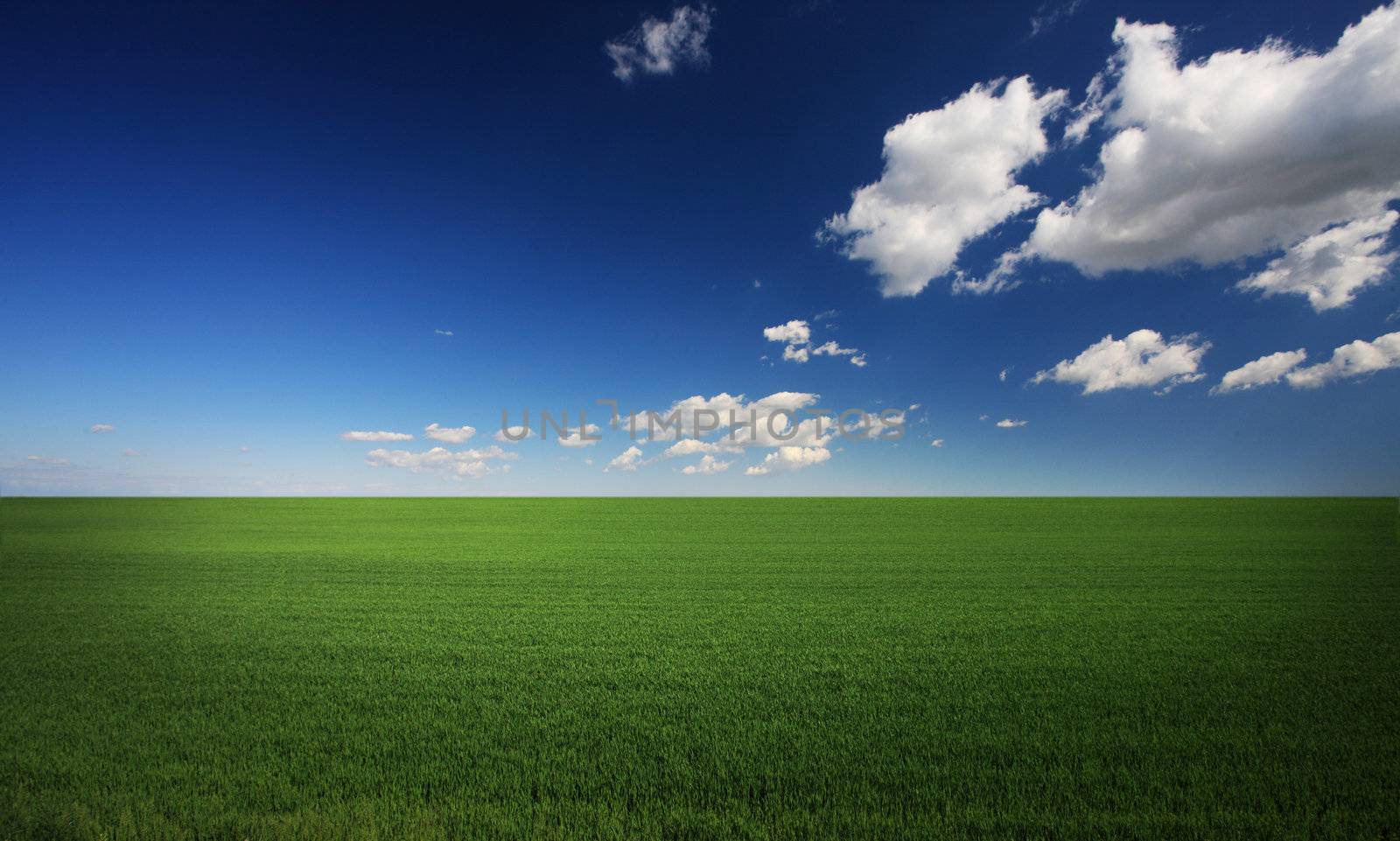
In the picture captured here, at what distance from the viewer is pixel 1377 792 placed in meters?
5.08

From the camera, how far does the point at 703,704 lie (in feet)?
22.9

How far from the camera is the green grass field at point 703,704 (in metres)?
4.86

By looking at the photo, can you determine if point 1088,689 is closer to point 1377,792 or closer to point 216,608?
point 1377,792

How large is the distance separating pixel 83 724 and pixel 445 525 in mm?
29065

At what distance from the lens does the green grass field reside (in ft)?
16.0

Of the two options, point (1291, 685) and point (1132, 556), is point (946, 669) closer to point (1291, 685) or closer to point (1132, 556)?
point (1291, 685)

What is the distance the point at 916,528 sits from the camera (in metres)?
30.9

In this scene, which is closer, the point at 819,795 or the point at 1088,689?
the point at 819,795

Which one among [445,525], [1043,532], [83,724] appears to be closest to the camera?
[83,724]

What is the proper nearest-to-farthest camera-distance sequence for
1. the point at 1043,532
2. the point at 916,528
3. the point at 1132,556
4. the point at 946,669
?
the point at 946,669 < the point at 1132,556 < the point at 1043,532 < the point at 916,528

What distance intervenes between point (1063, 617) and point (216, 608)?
1705 centimetres

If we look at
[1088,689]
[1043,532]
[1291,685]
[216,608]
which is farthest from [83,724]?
[1043,532]

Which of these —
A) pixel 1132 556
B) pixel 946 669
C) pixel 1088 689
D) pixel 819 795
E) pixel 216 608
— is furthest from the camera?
pixel 1132 556

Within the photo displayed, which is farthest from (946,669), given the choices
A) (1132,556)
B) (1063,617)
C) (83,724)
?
(1132,556)
